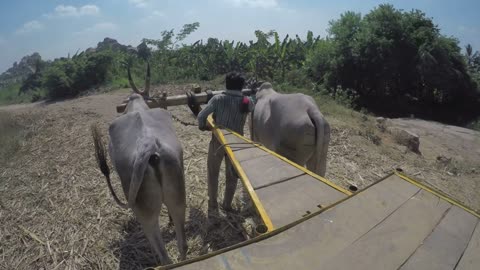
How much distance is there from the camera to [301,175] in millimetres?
2689

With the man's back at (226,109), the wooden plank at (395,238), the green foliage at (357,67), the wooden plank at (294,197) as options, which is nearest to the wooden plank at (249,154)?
the wooden plank at (294,197)

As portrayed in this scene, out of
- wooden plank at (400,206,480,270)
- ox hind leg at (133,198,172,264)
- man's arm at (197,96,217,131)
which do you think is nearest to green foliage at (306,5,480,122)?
man's arm at (197,96,217,131)

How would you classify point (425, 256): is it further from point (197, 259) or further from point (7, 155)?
point (7, 155)

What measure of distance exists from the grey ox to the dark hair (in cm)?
97

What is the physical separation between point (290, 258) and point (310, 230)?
0.24 meters

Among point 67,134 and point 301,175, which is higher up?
point 301,175

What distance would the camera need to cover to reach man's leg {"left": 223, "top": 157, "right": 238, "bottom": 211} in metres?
4.29

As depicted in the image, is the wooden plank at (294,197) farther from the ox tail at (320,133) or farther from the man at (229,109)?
the man at (229,109)

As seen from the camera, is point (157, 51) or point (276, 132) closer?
point (276, 132)

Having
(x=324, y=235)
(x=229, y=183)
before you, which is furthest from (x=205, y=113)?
(x=324, y=235)

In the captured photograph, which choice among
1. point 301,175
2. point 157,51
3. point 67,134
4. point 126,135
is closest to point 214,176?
point 126,135

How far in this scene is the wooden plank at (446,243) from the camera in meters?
1.55

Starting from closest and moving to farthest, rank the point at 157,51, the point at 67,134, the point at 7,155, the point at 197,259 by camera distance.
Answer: the point at 197,259 < the point at 7,155 < the point at 67,134 < the point at 157,51

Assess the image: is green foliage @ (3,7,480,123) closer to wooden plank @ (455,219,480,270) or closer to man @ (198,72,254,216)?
man @ (198,72,254,216)
